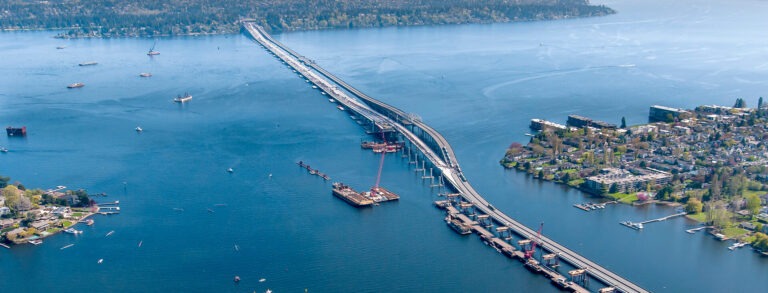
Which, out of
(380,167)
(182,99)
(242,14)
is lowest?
(380,167)

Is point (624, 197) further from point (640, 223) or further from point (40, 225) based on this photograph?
point (40, 225)

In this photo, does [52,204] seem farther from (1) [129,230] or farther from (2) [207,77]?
(2) [207,77]

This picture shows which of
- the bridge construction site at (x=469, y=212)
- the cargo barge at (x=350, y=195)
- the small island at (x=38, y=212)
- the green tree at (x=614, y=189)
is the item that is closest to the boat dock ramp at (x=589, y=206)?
the green tree at (x=614, y=189)

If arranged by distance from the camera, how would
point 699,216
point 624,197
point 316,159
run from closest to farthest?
1. point 699,216
2. point 624,197
3. point 316,159

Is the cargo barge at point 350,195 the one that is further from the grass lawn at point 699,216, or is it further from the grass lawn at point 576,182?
the grass lawn at point 699,216

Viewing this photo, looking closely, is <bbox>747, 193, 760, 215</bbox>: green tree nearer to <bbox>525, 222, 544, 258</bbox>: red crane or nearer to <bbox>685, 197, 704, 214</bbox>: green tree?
<bbox>685, 197, 704, 214</bbox>: green tree

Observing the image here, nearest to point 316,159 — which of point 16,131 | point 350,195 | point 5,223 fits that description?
point 350,195
